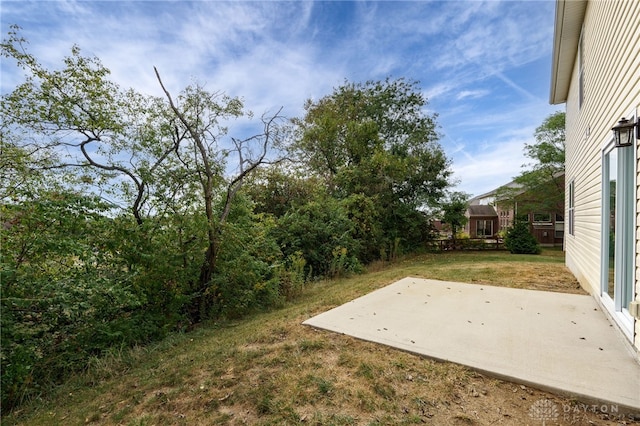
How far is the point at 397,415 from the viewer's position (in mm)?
1912

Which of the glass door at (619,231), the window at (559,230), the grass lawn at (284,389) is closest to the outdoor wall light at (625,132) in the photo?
the glass door at (619,231)

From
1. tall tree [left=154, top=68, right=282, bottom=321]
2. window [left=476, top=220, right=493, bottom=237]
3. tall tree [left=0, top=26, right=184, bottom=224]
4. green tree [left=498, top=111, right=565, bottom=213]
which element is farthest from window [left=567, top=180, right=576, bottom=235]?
window [left=476, top=220, right=493, bottom=237]

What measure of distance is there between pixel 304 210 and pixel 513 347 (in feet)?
23.0

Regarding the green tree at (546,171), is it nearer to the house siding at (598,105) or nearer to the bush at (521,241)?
the bush at (521,241)

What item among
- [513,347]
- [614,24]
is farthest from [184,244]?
[614,24]

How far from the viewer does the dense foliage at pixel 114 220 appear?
120 inches

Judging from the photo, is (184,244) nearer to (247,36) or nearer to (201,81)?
(201,81)

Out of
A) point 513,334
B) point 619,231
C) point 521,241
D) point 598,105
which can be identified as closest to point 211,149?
point 513,334

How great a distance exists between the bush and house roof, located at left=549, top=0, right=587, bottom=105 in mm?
8718

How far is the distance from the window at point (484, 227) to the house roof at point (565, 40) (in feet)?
62.4

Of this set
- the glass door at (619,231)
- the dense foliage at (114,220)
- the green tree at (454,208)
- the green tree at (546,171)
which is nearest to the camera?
the glass door at (619,231)

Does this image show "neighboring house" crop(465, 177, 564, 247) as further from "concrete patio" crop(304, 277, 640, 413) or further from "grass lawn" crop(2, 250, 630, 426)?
"grass lawn" crop(2, 250, 630, 426)

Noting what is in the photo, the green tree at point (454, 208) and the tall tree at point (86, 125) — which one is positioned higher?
the tall tree at point (86, 125)

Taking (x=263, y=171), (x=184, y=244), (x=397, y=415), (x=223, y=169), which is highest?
(x=263, y=171)
